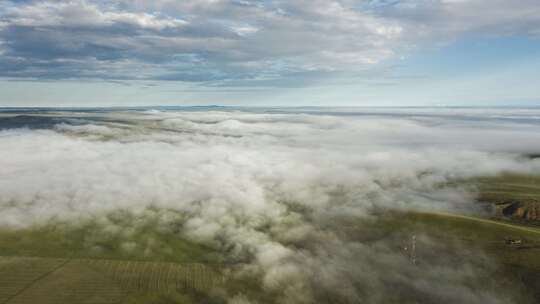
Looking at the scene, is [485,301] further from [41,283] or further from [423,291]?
[41,283]

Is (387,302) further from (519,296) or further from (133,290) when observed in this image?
(133,290)

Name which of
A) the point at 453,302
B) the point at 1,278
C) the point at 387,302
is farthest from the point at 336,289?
the point at 1,278

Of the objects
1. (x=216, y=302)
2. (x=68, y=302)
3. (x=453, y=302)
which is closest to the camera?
(x=68, y=302)

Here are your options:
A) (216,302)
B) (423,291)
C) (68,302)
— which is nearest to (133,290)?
(68,302)

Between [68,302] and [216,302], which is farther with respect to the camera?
[216,302]

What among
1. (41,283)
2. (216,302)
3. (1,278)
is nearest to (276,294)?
(216,302)

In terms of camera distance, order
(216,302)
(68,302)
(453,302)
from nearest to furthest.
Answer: (68,302) < (216,302) < (453,302)

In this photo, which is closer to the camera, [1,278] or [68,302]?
[68,302]

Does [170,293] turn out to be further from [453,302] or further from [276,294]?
[453,302]
